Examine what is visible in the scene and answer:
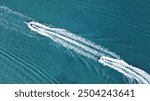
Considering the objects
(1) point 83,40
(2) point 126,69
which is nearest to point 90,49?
(1) point 83,40

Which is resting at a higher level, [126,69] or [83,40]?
[83,40]

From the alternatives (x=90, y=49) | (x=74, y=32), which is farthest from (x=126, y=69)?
(x=74, y=32)

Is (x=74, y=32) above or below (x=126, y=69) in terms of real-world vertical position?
above

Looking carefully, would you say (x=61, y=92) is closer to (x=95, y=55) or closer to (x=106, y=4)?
(x=95, y=55)

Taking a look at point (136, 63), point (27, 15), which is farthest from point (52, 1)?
point (136, 63)

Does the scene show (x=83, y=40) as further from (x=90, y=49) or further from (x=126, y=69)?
(x=126, y=69)
